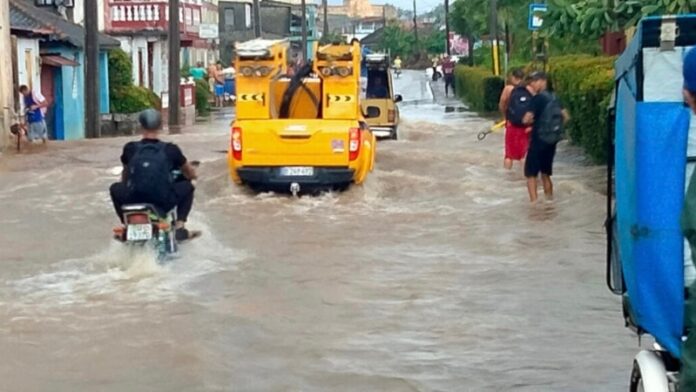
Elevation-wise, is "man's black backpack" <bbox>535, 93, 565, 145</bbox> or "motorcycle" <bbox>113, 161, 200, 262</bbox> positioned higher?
"man's black backpack" <bbox>535, 93, 565, 145</bbox>

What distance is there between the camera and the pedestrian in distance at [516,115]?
732 inches

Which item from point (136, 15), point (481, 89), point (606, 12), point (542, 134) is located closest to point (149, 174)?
point (606, 12)

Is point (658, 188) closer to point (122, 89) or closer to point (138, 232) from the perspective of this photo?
point (138, 232)

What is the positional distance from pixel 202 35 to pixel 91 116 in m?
25.4

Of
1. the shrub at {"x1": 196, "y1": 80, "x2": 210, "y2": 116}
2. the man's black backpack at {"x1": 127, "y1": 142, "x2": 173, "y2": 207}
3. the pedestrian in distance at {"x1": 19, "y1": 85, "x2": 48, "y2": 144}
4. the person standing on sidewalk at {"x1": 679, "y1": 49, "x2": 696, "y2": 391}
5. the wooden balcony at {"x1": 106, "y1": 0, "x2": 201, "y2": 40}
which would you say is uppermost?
the wooden balcony at {"x1": 106, "y1": 0, "x2": 201, "y2": 40}

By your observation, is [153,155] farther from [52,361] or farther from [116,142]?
[116,142]

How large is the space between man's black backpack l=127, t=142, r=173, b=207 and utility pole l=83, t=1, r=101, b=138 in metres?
20.3

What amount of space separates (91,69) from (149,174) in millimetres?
21625

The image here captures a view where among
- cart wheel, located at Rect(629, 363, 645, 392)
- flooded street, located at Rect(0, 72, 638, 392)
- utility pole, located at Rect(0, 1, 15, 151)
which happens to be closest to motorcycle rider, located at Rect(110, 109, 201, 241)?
flooded street, located at Rect(0, 72, 638, 392)

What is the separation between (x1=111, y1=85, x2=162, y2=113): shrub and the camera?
4288 cm

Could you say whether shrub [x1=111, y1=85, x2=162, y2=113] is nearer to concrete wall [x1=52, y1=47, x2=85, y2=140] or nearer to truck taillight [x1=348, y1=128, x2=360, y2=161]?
concrete wall [x1=52, y1=47, x2=85, y2=140]

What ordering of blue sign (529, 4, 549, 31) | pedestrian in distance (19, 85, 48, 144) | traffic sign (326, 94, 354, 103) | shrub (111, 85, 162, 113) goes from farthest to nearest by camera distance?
1. shrub (111, 85, 162, 113)
2. pedestrian in distance (19, 85, 48, 144)
3. traffic sign (326, 94, 354, 103)
4. blue sign (529, 4, 549, 31)

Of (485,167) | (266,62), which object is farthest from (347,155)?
(485,167)

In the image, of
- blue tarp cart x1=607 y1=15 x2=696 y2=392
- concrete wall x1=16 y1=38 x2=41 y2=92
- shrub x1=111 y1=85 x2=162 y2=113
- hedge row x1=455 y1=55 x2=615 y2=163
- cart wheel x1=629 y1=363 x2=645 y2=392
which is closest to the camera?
blue tarp cart x1=607 y1=15 x2=696 y2=392
